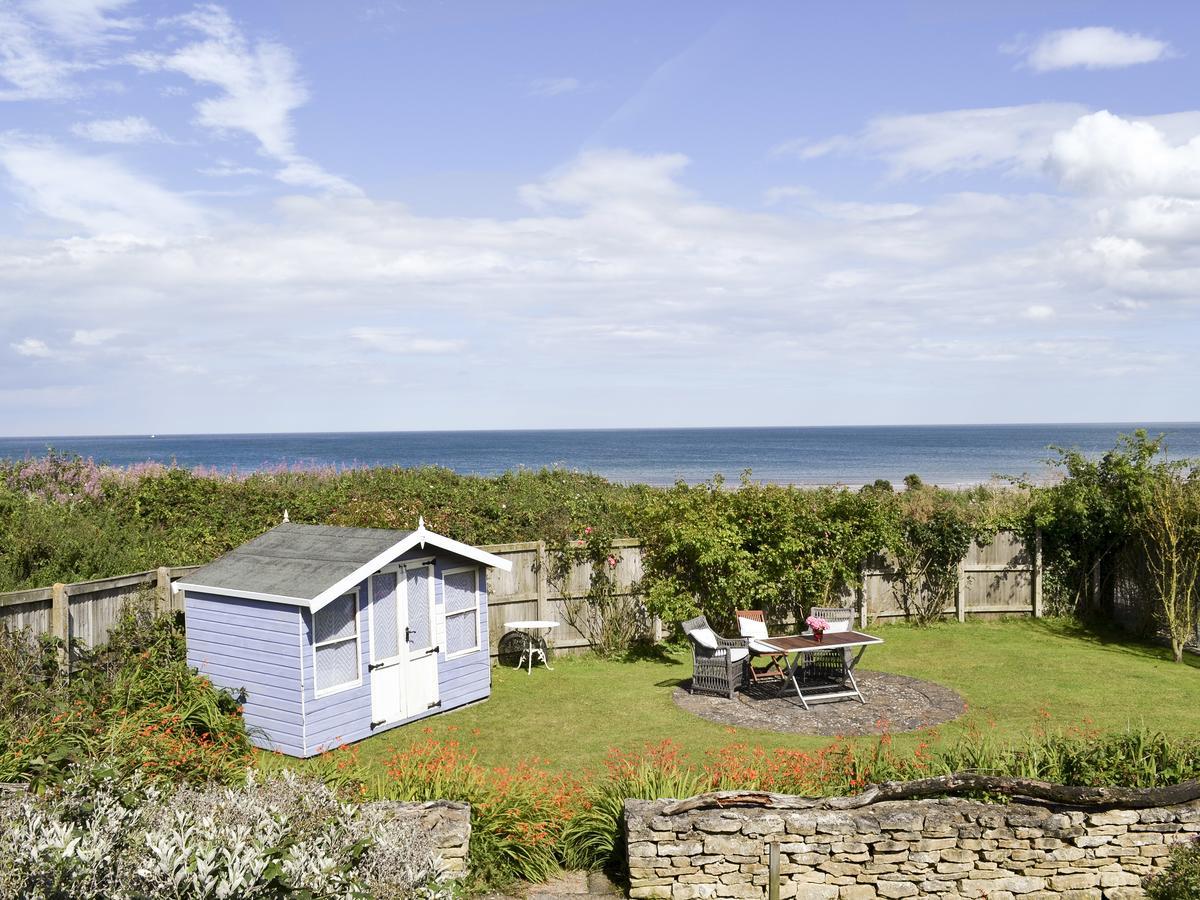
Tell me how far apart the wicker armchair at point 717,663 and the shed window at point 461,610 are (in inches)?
110

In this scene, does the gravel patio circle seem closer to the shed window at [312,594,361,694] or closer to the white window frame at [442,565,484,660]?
the white window frame at [442,565,484,660]

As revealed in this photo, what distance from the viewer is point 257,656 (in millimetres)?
9398

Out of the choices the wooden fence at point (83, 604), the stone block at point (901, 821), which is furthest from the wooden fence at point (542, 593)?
the stone block at point (901, 821)

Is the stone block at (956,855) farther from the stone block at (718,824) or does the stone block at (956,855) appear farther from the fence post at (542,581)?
the fence post at (542,581)

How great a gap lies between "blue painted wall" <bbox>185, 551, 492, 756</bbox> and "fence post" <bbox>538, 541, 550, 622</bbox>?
10.5 ft

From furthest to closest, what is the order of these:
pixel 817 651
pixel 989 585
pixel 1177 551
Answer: pixel 989 585 → pixel 1177 551 → pixel 817 651

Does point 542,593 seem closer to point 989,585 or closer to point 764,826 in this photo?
point 764,826

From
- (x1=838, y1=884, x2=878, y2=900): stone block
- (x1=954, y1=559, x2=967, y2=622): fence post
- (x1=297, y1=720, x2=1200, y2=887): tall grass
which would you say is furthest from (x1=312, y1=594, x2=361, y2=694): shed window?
(x1=954, y1=559, x2=967, y2=622): fence post

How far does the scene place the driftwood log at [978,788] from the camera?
612 cm

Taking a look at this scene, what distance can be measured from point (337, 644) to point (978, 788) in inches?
252

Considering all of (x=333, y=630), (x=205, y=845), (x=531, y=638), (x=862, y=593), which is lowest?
(x=531, y=638)

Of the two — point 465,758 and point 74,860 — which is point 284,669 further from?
point 74,860

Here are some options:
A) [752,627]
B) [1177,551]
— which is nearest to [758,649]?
[752,627]

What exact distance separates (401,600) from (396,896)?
5.57 meters
